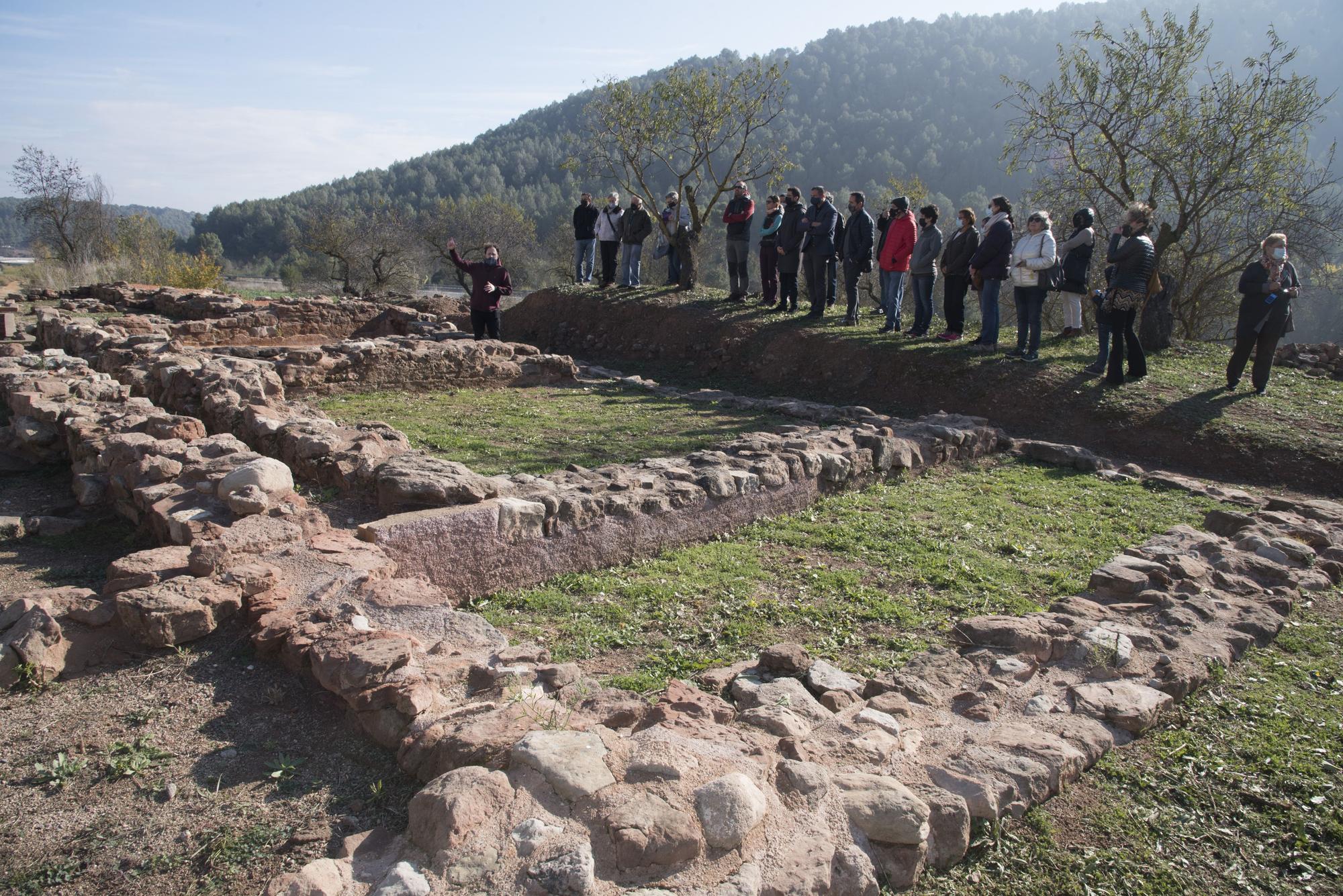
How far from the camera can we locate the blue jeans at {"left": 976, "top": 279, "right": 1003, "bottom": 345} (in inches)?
480

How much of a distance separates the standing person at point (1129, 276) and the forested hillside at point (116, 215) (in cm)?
4372

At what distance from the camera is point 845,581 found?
18.5 ft

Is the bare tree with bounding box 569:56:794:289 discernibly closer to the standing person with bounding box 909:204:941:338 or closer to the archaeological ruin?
the standing person with bounding box 909:204:941:338

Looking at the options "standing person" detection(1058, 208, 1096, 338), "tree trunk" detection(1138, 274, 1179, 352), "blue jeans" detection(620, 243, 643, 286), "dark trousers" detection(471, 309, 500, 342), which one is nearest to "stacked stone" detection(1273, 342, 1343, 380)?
"tree trunk" detection(1138, 274, 1179, 352)

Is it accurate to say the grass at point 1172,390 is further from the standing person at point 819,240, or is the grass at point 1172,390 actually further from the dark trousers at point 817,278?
the standing person at point 819,240

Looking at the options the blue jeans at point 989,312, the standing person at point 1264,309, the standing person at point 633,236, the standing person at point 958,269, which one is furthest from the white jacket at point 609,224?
the standing person at point 1264,309

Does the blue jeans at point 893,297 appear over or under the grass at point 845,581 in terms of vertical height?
over

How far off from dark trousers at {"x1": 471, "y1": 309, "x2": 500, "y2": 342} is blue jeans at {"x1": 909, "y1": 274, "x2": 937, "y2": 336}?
7387 mm

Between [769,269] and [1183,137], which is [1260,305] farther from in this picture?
[769,269]

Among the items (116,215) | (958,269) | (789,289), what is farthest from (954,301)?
(116,215)

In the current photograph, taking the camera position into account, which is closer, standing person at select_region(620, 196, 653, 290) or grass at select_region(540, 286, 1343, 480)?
grass at select_region(540, 286, 1343, 480)

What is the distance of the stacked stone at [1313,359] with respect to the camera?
12.8 metres

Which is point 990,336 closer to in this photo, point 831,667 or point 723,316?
point 723,316

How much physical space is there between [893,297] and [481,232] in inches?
1224
